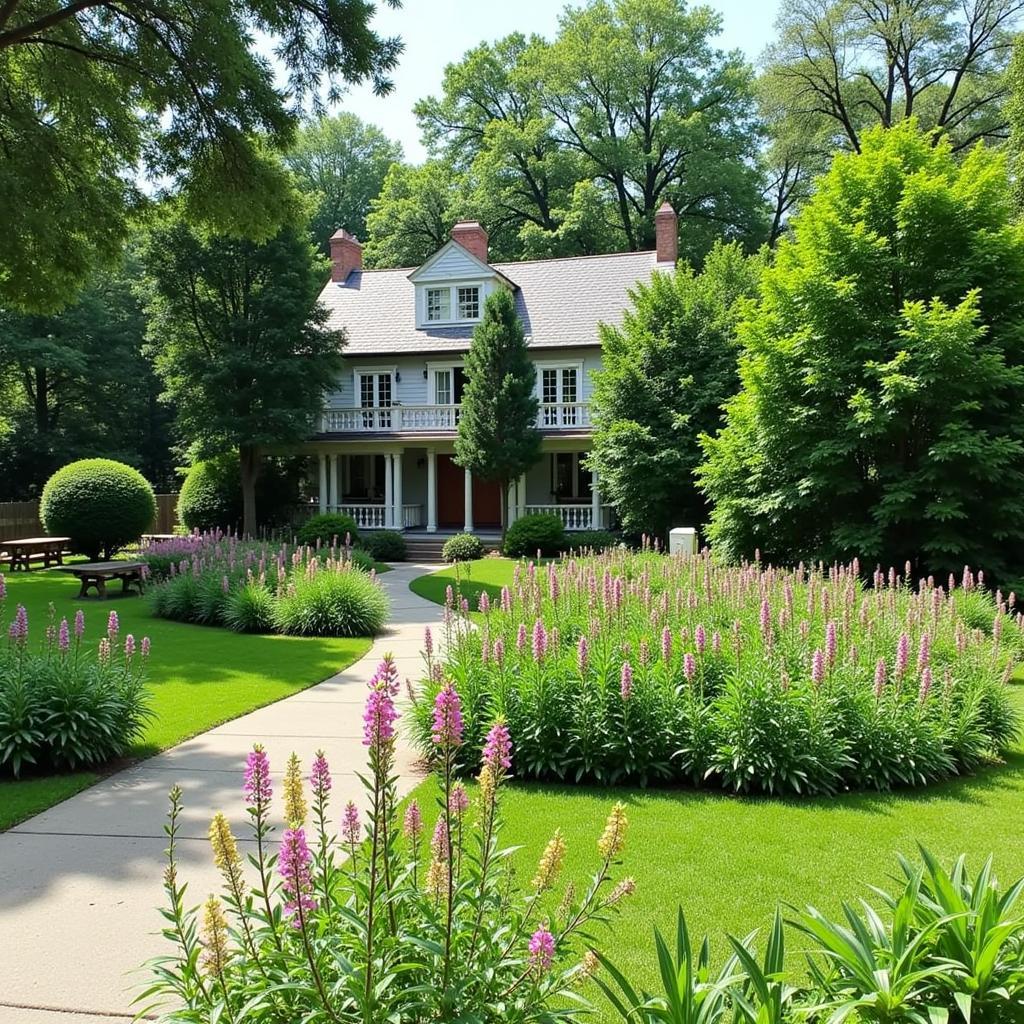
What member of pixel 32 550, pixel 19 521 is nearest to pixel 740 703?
pixel 32 550

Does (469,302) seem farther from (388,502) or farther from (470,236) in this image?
(388,502)

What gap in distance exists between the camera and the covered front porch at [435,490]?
2761 cm

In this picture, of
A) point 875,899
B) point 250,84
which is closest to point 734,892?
point 875,899

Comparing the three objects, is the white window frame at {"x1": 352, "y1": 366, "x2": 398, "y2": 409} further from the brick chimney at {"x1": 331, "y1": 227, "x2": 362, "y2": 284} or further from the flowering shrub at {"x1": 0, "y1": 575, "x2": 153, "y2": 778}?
the flowering shrub at {"x1": 0, "y1": 575, "x2": 153, "y2": 778}

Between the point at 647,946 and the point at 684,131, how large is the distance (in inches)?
1626

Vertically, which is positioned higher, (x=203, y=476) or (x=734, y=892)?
(x=203, y=476)

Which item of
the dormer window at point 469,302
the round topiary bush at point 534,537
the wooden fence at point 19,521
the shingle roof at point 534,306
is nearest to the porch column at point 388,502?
the shingle roof at point 534,306

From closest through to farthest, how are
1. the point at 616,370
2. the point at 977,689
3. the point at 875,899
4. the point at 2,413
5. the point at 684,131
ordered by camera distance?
the point at 875,899 < the point at 977,689 < the point at 616,370 < the point at 2,413 < the point at 684,131

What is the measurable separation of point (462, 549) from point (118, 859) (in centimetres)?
1906

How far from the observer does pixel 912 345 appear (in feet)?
42.0

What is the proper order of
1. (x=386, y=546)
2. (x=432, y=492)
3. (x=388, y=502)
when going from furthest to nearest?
(x=388, y=502) → (x=432, y=492) → (x=386, y=546)

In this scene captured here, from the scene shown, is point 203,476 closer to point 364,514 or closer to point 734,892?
point 364,514

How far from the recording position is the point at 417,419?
28844 millimetres

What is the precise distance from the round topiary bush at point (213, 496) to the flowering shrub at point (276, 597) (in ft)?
41.7
